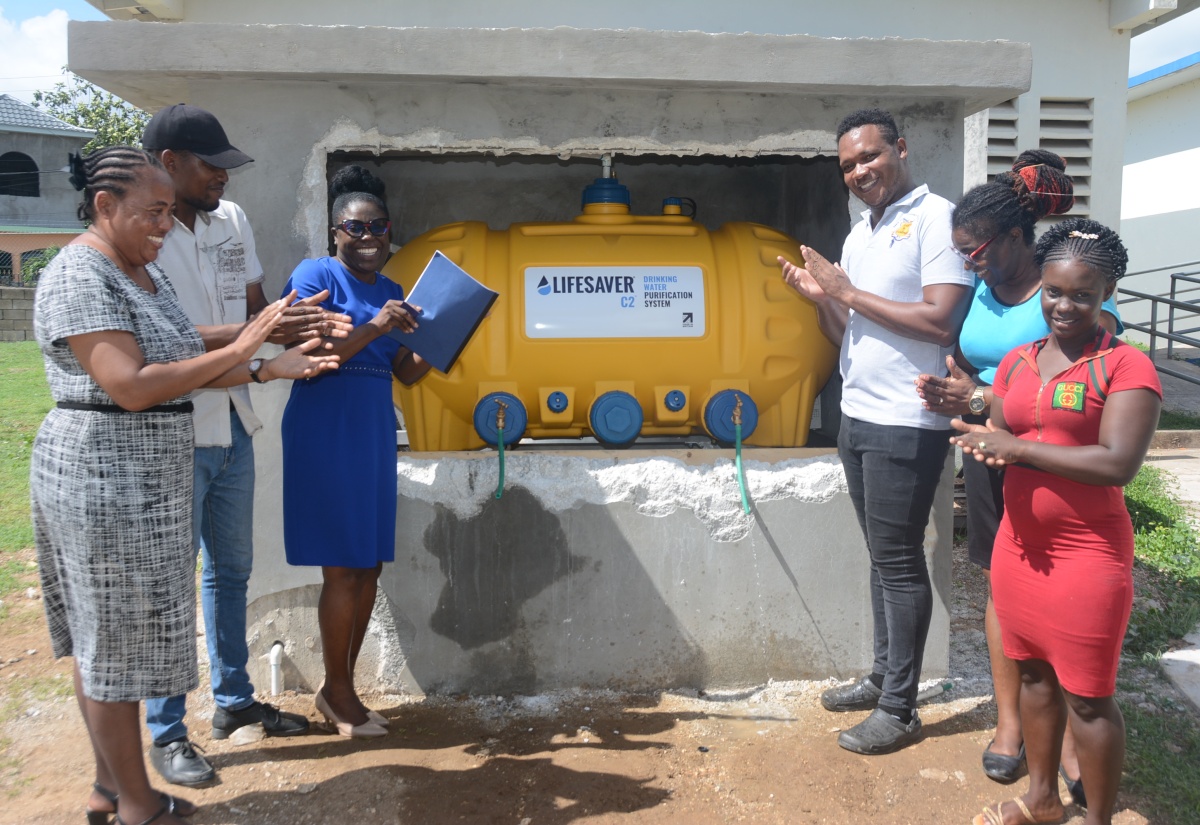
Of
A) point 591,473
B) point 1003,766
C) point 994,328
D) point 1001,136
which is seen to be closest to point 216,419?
point 591,473

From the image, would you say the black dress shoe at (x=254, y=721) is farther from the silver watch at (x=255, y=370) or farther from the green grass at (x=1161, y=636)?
the green grass at (x=1161, y=636)

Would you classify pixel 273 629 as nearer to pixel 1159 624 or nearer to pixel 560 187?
pixel 560 187

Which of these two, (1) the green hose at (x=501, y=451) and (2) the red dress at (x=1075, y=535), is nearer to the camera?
(2) the red dress at (x=1075, y=535)

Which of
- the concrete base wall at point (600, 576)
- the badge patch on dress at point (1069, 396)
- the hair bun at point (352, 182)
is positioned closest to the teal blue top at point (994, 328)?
the badge patch on dress at point (1069, 396)

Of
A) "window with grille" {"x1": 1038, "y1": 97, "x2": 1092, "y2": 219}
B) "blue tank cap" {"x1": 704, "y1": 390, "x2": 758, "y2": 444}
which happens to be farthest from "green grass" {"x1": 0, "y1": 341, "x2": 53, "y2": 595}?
"window with grille" {"x1": 1038, "y1": 97, "x2": 1092, "y2": 219}

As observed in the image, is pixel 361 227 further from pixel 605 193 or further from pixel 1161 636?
pixel 1161 636

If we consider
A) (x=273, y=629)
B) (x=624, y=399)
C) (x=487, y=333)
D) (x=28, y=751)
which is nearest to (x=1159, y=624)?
(x=624, y=399)

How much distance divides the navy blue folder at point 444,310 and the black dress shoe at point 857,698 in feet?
6.27

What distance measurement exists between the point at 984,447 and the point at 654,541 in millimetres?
1534

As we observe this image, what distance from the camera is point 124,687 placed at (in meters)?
2.39

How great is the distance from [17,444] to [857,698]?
7.40 meters

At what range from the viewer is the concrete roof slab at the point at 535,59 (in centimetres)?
324

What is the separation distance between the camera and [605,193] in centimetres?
385

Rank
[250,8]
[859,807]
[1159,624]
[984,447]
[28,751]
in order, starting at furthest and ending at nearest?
[250,8]
[1159,624]
[28,751]
[859,807]
[984,447]
